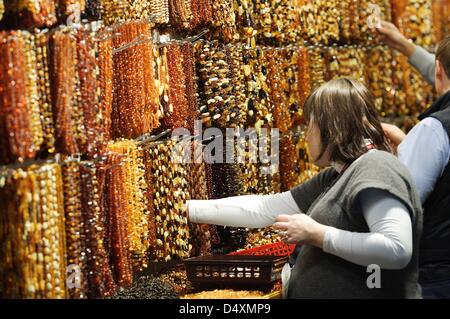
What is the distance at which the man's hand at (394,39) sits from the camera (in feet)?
15.6

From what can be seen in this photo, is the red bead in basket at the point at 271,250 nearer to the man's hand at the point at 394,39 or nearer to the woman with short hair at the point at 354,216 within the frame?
the woman with short hair at the point at 354,216

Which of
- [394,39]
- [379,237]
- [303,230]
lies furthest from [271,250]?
[394,39]

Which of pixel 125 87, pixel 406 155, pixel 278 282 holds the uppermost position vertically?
pixel 125 87

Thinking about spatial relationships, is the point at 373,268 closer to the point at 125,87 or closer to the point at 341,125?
the point at 341,125

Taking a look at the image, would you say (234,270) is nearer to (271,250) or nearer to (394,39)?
(271,250)

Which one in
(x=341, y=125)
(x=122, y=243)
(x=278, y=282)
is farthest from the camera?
(x=278, y=282)

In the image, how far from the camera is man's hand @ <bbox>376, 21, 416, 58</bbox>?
476 cm

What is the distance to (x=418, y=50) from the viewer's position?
475 centimetres

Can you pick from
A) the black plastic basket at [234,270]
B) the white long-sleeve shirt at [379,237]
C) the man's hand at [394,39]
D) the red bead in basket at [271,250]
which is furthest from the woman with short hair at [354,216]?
the man's hand at [394,39]

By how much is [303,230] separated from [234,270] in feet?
2.01

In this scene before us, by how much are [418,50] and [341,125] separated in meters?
2.17

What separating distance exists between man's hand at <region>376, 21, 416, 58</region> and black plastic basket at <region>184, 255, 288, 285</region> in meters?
1.98

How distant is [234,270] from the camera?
3213 mm

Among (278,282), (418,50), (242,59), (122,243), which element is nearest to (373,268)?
(278,282)
